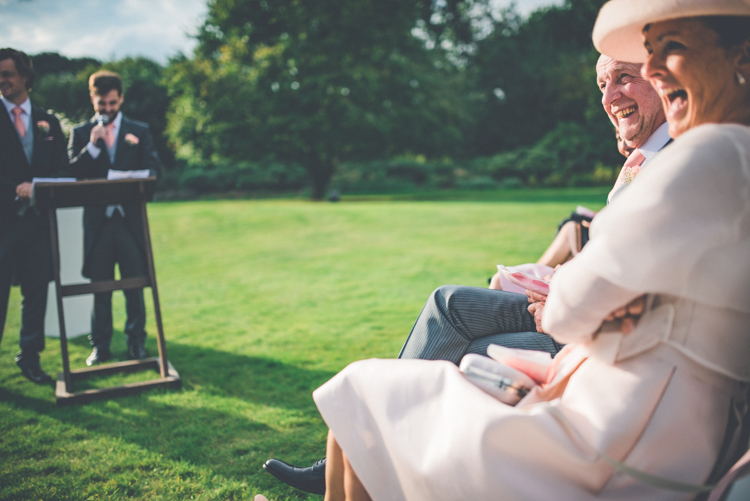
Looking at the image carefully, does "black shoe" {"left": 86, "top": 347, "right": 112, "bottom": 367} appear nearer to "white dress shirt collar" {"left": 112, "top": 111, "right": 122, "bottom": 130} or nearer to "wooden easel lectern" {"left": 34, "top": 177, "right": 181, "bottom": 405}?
"wooden easel lectern" {"left": 34, "top": 177, "right": 181, "bottom": 405}

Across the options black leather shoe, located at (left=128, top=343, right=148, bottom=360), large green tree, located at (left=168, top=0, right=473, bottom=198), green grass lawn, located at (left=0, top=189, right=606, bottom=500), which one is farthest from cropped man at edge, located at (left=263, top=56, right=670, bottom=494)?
large green tree, located at (left=168, top=0, right=473, bottom=198)

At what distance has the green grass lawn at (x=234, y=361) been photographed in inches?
111

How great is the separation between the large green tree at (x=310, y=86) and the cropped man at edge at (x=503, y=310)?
77.8 feet

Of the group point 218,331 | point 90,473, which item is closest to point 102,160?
point 218,331

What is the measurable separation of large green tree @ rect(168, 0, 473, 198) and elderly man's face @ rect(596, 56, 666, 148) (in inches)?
931

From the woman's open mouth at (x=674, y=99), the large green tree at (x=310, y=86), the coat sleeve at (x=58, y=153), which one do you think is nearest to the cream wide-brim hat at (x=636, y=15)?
the woman's open mouth at (x=674, y=99)

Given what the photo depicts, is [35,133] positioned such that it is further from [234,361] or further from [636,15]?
[636,15]

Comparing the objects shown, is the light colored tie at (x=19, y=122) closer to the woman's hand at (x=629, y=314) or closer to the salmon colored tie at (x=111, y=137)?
the salmon colored tie at (x=111, y=137)

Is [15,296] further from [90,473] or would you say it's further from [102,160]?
[90,473]

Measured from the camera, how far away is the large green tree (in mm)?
25703

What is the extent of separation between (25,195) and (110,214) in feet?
2.46

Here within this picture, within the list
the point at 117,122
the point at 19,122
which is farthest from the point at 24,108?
the point at 117,122

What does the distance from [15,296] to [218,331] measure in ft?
14.8

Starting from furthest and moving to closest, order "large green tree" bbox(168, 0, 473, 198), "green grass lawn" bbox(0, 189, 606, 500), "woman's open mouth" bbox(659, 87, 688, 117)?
"large green tree" bbox(168, 0, 473, 198)
"green grass lawn" bbox(0, 189, 606, 500)
"woman's open mouth" bbox(659, 87, 688, 117)
